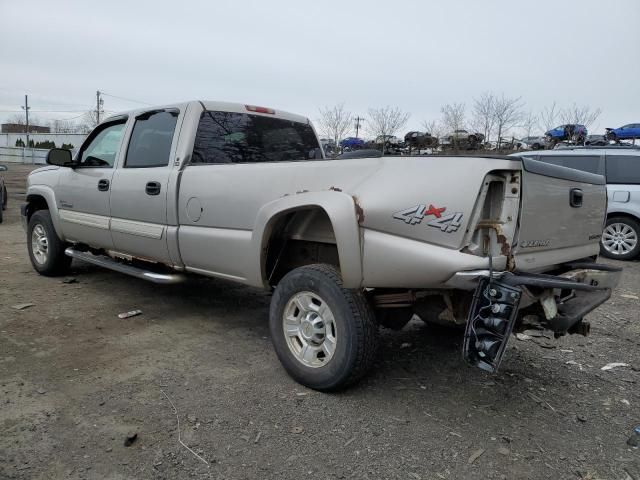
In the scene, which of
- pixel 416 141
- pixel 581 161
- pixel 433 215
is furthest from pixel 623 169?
pixel 433 215

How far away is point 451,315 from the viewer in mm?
2891

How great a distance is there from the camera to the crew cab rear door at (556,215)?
8.80 ft

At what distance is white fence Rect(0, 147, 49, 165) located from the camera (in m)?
39.5

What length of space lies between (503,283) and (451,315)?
1.59 ft

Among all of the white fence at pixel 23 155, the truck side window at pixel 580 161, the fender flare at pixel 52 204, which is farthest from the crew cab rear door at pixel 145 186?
the white fence at pixel 23 155

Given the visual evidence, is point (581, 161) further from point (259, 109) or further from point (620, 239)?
point (259, 109)

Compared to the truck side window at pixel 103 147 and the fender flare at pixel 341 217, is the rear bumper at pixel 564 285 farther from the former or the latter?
the truck side window at pixel 103 147

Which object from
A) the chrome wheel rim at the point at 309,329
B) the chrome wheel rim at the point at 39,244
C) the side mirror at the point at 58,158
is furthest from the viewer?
the chrome wheel rim at the point at 39,244

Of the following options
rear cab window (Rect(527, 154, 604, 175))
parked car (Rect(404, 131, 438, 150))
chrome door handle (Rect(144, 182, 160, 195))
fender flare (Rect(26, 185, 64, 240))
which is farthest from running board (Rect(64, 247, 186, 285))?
rear cab window (Rect(527, 154, 604, 175))

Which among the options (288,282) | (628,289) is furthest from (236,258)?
(628,289)

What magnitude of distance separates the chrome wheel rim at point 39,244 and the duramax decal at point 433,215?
16.2ft

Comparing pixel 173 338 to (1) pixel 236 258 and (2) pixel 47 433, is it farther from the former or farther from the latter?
(2) pixel 47 433

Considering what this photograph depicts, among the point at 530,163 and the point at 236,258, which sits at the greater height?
the point at 530,163

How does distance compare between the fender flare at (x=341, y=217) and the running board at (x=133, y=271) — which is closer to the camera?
the fender flare at (x=341, y=217)
